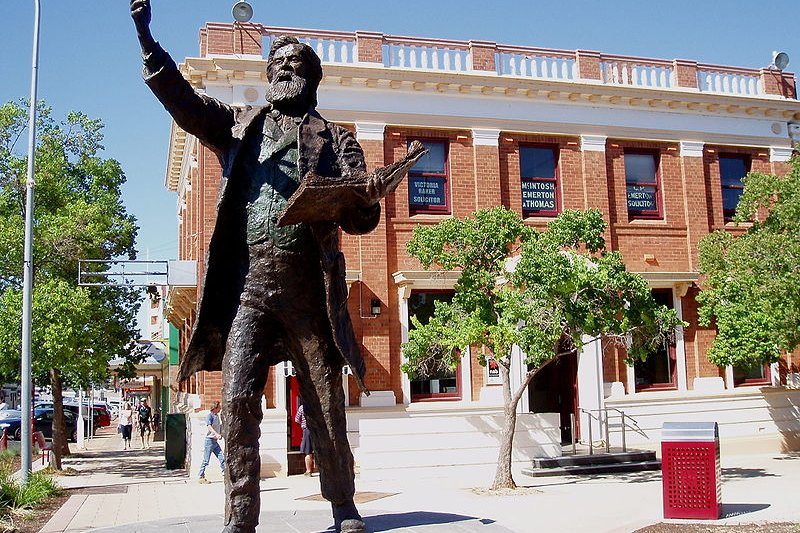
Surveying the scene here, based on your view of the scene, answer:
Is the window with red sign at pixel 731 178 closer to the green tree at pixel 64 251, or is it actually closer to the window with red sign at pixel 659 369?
the window with red sign at pixel 659 369

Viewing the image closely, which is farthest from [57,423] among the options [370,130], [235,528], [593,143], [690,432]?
[235,528]

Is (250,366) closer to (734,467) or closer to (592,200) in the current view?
(734,467)

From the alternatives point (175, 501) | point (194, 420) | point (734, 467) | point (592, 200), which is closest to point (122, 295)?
point (194, 420)

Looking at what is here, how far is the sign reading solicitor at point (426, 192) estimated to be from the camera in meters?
20.4

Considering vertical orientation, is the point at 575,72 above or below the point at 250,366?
above

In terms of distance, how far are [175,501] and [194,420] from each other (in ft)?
14.8

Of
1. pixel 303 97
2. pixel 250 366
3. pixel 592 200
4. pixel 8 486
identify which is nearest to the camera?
pixel 250 366

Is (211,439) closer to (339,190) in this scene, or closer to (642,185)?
(642,185)

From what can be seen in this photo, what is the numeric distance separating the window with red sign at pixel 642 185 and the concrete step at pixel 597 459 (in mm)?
6177

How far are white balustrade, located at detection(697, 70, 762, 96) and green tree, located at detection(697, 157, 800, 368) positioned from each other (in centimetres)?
416

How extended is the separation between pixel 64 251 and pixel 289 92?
15511mm

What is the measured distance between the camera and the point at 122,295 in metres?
22.2

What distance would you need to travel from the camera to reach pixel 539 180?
21328 millimetres

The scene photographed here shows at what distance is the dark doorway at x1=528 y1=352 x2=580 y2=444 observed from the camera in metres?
21.0
